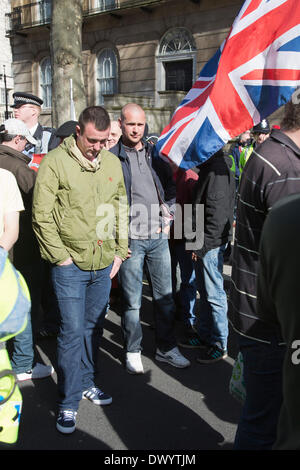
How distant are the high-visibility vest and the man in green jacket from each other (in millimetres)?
1033

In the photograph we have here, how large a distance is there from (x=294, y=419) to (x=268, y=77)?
2631 millimetres

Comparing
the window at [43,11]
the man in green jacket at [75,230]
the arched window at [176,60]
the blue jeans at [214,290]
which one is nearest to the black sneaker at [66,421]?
the man in green jacket at [75,230]

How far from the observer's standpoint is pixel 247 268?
209 cm

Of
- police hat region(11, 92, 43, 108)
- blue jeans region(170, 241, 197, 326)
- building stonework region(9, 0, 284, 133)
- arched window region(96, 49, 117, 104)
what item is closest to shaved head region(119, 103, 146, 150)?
blue jeans region(170, 241, 197, 326)

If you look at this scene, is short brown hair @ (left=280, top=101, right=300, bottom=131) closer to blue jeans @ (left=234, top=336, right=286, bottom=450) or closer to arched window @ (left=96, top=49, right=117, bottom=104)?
blue jeans @ (left=234, top=336, right=286, bottom=450)

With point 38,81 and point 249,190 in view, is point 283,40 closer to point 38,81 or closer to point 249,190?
point 249,190

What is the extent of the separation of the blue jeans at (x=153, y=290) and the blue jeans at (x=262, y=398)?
71.4 inches

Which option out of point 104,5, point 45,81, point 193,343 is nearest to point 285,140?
point 193,343

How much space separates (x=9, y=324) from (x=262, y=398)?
1136 millimetres

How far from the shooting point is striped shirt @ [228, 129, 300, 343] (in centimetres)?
194

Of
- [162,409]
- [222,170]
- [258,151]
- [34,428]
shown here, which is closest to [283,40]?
[222,170]

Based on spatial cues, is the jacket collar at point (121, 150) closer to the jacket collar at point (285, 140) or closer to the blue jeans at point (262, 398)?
the jacket collar at point (285, 140)

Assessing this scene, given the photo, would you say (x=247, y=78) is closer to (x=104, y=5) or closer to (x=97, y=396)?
(x=97, y=396)

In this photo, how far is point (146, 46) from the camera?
19703 mm
